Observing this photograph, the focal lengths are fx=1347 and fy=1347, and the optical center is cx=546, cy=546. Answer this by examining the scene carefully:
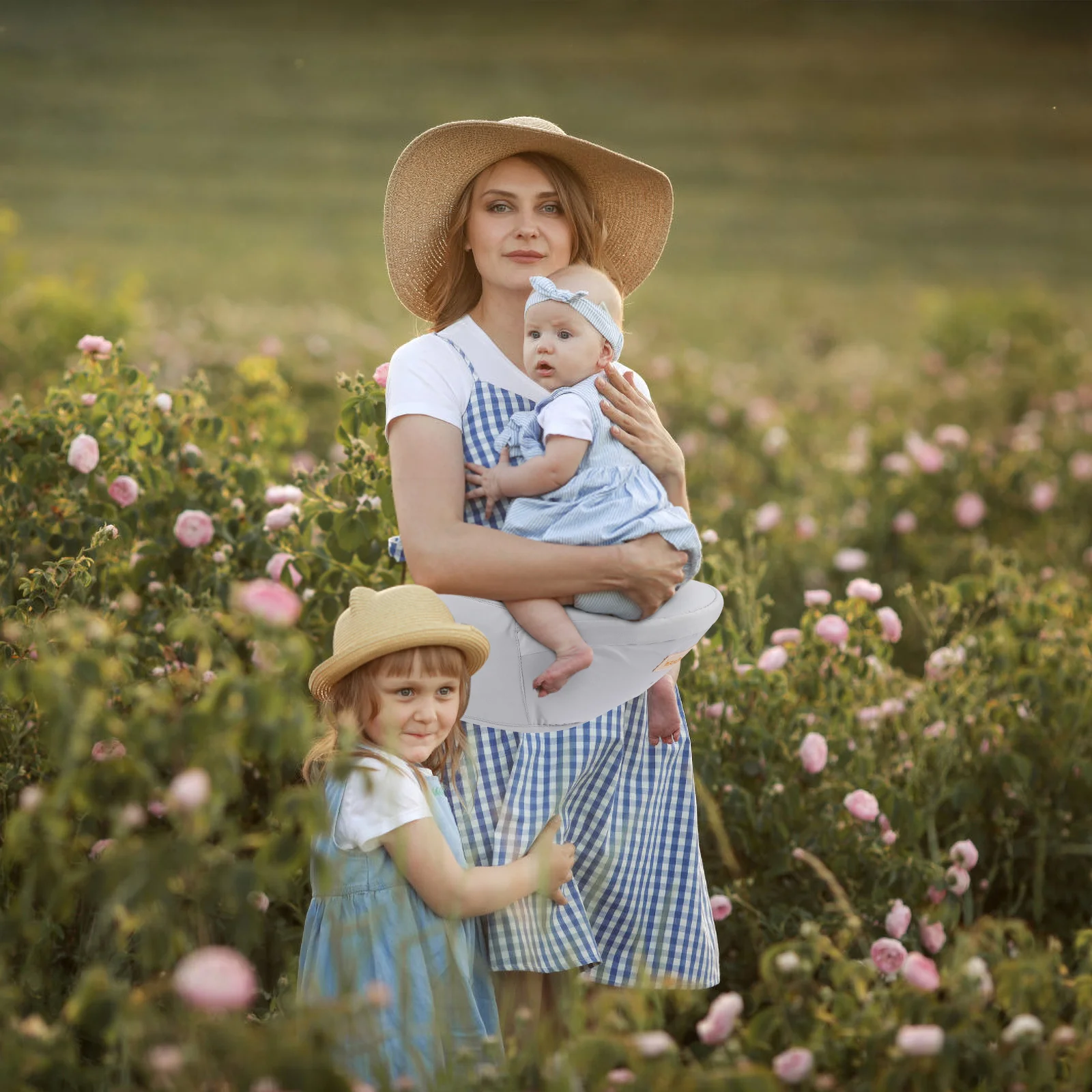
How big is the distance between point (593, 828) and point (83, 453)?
1.47m

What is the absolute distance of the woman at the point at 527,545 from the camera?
2121 millimetres

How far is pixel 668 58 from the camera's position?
25453 mm

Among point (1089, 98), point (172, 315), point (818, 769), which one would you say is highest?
point (1089, 98)

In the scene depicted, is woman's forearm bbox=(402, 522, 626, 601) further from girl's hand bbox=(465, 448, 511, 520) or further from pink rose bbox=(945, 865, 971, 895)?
pink rose bbox=(945, 865, 971, 895)

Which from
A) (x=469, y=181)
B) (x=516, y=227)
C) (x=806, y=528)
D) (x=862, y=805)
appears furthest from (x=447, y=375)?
(x=806, y=528)

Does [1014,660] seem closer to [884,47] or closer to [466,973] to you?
[466,973]

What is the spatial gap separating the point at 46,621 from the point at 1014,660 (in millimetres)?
2323

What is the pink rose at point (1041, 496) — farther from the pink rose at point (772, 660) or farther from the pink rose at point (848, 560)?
the pink rose at point (772, 660)

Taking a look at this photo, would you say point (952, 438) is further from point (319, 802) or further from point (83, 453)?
point (319, 802)

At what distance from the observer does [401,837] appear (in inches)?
68.9

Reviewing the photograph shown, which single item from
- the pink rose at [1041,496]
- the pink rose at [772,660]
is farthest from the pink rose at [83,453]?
the pink rose at [1041,496]

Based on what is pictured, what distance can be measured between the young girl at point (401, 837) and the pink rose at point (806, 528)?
317 cm

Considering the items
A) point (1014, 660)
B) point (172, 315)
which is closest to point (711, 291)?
point (172, 315)

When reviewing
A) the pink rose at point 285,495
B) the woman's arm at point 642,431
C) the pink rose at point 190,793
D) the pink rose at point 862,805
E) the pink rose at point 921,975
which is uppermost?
the pink rose at point 285,495
